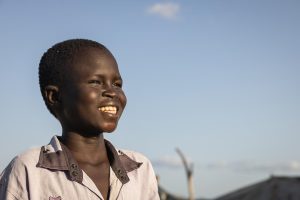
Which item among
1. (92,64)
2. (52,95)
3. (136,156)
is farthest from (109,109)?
(136,156)

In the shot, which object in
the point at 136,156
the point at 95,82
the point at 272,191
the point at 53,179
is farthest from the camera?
the point at 272,191

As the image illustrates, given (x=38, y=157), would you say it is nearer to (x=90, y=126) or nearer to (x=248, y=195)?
(x=90, y=126)

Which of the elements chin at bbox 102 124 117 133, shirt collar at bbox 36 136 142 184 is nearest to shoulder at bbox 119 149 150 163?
shirt collar at bbox 36 136 142 184

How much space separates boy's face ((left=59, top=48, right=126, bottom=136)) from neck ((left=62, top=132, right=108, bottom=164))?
4cm

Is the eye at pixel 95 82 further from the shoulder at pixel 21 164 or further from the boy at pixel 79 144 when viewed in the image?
the shoulder at pixel 21 164

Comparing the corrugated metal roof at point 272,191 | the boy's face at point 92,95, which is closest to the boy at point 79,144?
the boy's face at point 92,95

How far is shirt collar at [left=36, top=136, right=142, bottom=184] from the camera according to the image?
8.15 feet

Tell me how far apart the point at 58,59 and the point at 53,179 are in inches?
25.5

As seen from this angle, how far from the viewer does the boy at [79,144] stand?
96.4 inches

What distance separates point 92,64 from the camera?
103 inches

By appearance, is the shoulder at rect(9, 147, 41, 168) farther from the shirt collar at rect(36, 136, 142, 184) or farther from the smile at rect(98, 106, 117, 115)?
the smile at rect(98, 106, 117, 115)

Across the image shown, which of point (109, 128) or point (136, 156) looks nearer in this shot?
point (109, 128)

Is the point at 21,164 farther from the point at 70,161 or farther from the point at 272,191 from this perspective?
the point at 272,191

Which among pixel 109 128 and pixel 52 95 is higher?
pixel 52 95
